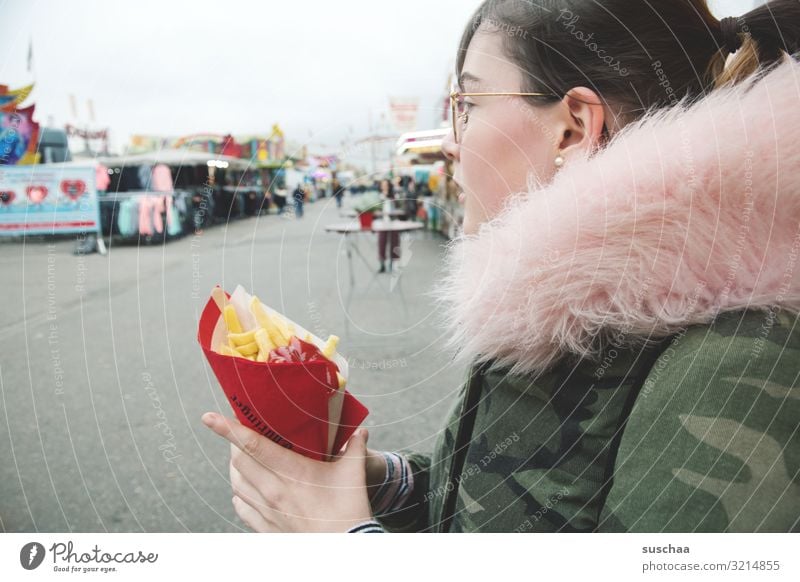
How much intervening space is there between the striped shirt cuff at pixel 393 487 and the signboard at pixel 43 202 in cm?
49

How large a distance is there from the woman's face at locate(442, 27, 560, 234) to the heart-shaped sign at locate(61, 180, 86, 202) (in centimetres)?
52

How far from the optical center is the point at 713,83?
51 cm

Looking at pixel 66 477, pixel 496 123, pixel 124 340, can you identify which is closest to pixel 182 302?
pixel 124 340

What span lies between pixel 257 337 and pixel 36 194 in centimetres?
49

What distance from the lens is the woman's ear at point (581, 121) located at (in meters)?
0.50

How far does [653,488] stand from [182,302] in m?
3.17

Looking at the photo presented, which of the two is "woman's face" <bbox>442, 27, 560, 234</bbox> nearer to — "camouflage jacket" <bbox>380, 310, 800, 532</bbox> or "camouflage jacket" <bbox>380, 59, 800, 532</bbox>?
"camouflage jacket" <bbox>380, 59, 800, 532</bbox>

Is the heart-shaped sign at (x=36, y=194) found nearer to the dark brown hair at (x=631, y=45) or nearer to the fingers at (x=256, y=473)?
the fingers at (x=256, y=473)

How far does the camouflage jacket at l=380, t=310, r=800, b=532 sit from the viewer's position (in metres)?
0.34

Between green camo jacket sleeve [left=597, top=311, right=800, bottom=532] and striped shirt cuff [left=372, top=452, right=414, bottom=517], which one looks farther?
striped shirt cuff [left=372, top=452, right=414, bottom=517]

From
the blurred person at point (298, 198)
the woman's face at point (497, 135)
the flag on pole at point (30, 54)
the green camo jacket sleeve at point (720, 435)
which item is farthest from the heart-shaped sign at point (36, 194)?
the green camo jacket sleeve at point (720, 435)

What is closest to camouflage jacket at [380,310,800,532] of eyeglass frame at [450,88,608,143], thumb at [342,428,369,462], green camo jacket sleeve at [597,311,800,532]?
green camo jacket sleeve at [597,311,800,532]

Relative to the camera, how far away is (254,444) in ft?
1.59
